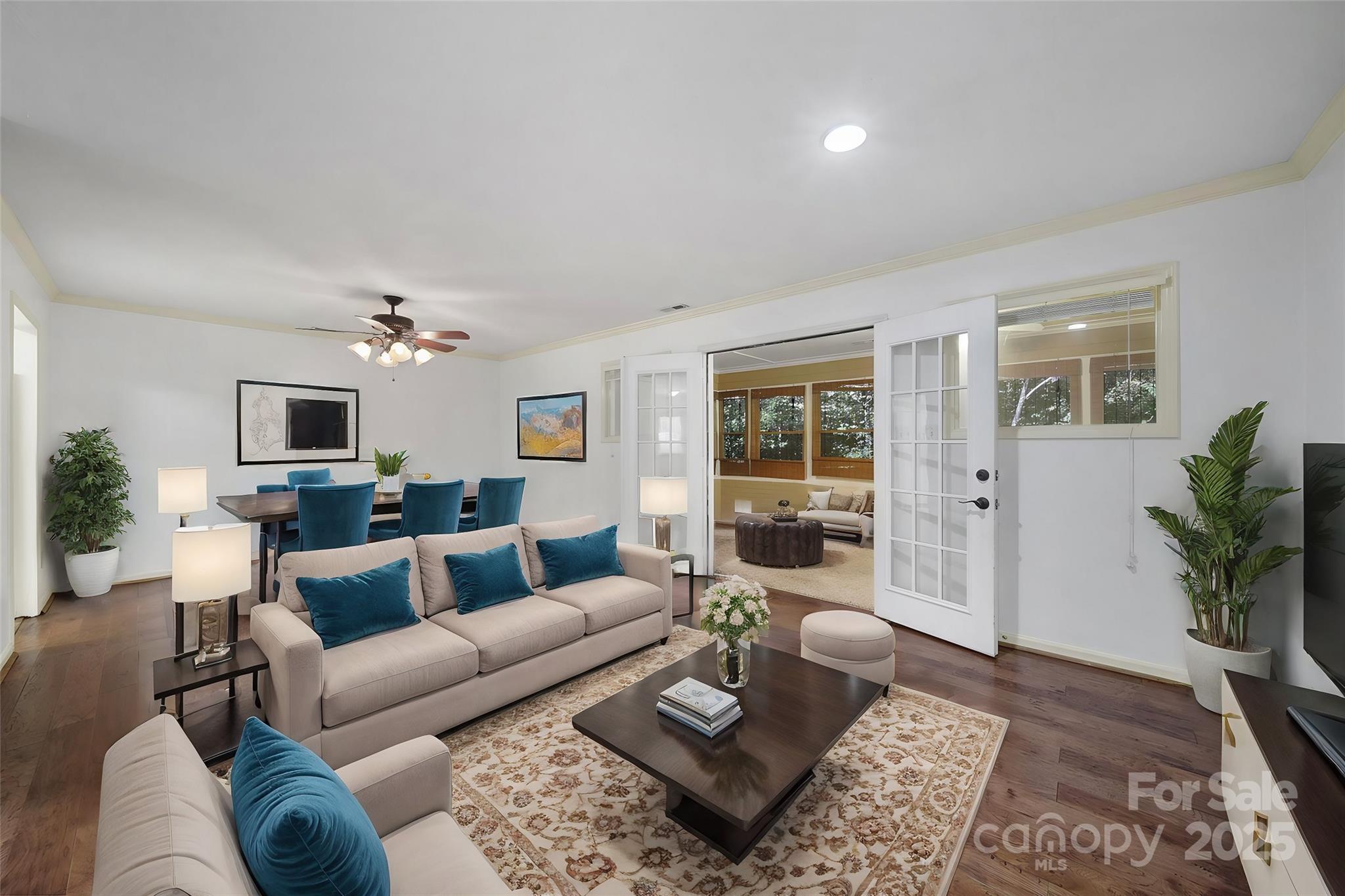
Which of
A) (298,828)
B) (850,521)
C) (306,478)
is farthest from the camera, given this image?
(850,521)

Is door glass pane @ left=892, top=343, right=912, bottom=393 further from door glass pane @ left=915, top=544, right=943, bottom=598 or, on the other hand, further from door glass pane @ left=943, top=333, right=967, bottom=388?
door glass pane @ left=915, top=544, right=943, bottom=598

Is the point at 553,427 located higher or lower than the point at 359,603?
higher

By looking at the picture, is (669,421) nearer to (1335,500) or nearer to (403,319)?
(403,319)

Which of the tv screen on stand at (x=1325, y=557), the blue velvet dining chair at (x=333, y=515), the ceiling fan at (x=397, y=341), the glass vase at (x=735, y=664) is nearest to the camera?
the tv screen on stand at (x=1325, y=557)

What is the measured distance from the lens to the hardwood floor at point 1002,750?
1.67 m

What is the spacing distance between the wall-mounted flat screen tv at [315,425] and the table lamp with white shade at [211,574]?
4.25 m

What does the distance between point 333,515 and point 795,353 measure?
5.70 meters

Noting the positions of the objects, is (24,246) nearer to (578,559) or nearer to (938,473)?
(578,559)

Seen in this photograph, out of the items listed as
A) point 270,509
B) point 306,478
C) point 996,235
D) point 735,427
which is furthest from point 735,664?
point 735,427

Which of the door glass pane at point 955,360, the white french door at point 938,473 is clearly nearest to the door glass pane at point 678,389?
the white french door at point 938,473

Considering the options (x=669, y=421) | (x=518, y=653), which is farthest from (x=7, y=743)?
(x=669, y=421)

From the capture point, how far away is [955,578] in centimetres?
344

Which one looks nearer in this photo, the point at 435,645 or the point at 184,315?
the point at 435,645

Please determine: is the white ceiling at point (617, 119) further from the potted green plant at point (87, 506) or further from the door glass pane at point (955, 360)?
the potted green plant at point (87, 506)
